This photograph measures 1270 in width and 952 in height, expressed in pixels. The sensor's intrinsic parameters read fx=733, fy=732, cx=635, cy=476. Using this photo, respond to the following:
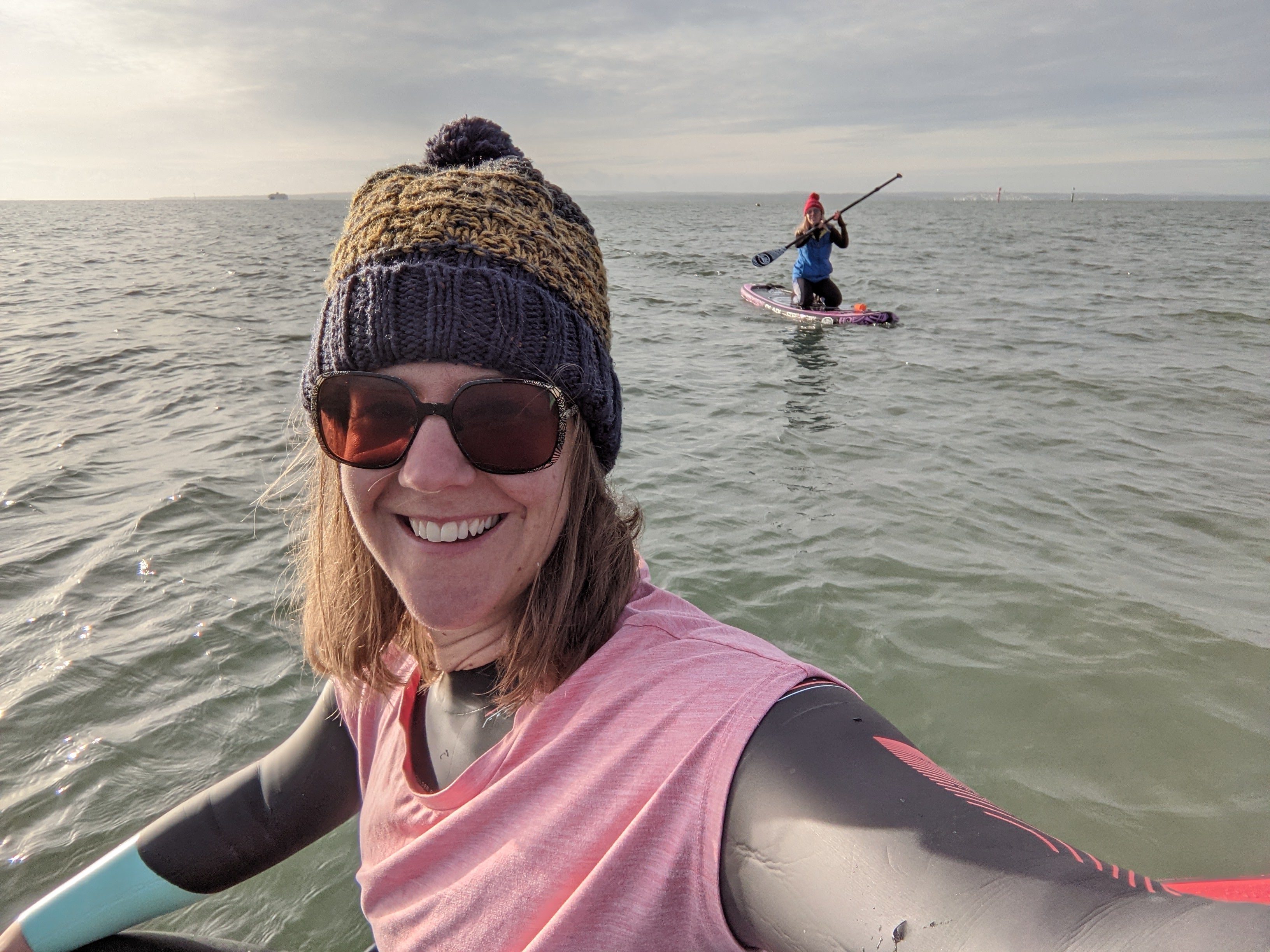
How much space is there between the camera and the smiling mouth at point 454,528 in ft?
5.20

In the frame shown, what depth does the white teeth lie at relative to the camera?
159 centimetres

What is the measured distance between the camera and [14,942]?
196cm

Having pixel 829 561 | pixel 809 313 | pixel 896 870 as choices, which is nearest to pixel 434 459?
A: pixel 896 870

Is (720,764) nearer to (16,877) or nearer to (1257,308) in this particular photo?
(16,877)

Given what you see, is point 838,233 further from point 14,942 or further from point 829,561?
point 14,942

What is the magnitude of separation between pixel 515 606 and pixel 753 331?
14.4m

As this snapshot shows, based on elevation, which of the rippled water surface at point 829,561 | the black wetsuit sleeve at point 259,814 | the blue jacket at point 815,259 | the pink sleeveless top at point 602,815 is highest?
the blue jacket at point 815,259

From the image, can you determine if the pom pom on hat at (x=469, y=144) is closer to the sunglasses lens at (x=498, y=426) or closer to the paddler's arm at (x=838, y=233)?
the sunglasses lens at (x=498, y=426)

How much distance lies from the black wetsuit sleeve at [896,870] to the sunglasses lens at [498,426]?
737mm

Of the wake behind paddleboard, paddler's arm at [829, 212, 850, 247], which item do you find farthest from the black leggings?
paddler's arm at [829, 212, 850, 247]

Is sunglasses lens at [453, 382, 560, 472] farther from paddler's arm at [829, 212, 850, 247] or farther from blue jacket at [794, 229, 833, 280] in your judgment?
blue jacket at [794, 229, 833, 280]

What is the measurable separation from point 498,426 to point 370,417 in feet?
0.93

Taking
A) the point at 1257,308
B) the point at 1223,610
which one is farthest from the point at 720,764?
the point at 1257,308

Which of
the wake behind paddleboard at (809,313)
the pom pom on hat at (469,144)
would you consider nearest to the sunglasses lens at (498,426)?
the pom pom on hat at (469,144)
